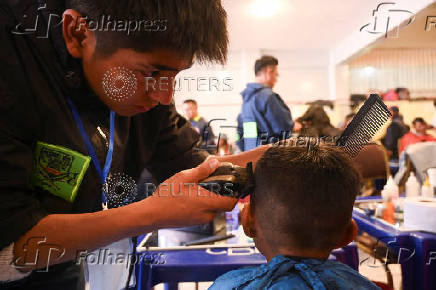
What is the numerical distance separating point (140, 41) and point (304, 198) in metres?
0.46

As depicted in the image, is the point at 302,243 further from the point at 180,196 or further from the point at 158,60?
the point at 158,60

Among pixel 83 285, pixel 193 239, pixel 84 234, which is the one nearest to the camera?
pixel 84 234

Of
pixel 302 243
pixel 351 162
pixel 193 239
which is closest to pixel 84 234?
pixel 302 243

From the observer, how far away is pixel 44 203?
0.69m

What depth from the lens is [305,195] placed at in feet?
2.24

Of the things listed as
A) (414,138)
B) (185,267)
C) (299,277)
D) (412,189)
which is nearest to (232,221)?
(185,267)

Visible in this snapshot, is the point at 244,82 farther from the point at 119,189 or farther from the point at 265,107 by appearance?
the point at 119,189

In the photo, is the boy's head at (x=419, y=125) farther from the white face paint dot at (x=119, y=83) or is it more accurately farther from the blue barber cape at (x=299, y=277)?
the white face paint dot at (x=119, y=83)

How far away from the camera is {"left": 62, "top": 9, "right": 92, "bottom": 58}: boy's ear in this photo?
65cm

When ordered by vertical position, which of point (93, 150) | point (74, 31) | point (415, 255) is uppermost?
point (74, 31)

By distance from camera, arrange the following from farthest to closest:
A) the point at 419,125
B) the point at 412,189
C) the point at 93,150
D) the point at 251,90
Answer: the point at 419,125
the point at 412,189
the point at 251,90
the point at 93,150

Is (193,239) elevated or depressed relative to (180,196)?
depressed

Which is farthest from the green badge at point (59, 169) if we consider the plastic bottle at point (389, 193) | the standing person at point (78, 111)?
the plastic bottle at point (389, 193)

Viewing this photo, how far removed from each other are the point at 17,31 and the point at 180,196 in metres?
0.46
